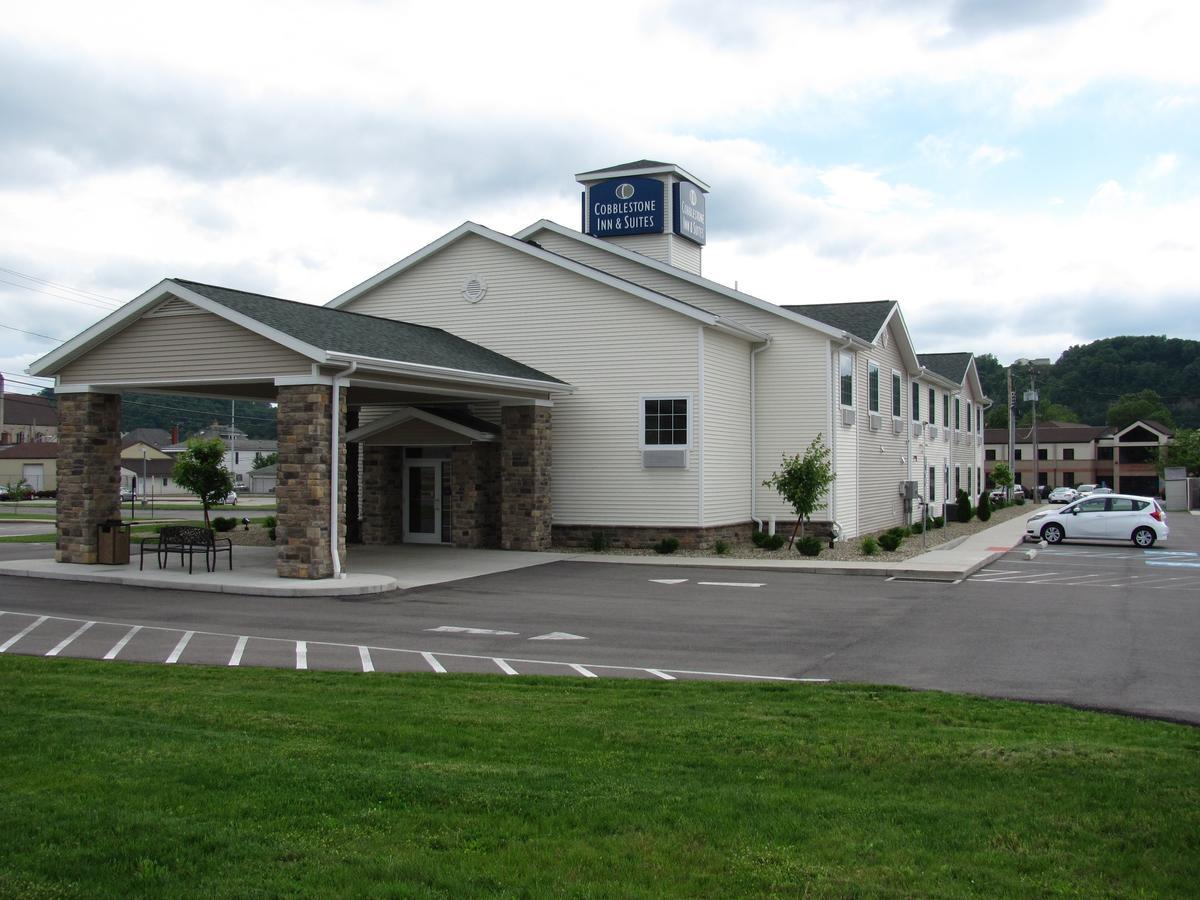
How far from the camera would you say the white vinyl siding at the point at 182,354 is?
1862 centimetres

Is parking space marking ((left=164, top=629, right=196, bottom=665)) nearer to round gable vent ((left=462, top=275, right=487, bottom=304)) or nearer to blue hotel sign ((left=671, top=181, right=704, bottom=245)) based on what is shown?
round gable vent ((left=462, top=275, right=487, bottom=304))

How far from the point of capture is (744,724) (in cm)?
793

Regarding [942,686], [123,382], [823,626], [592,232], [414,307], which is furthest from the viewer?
[592,232]

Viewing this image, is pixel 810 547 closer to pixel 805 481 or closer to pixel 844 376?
pixel 805 481

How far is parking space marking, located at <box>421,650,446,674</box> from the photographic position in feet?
35.8

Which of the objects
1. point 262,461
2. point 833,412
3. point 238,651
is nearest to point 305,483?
point 238,651

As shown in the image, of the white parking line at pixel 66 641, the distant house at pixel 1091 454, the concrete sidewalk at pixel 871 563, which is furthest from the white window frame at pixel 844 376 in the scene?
the distant house at pixel 1091 454

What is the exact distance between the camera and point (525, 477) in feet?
79.7

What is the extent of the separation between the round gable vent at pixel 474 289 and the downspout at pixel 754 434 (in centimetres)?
689

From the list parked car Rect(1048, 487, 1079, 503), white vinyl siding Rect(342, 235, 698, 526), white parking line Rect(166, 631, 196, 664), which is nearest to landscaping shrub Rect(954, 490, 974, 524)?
white vinyl siding Rect(342, 235, 698, 526)

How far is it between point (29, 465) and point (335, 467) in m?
86.9

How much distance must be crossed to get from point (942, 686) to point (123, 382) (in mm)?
16112

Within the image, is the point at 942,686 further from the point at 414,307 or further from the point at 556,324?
the point at 414,307

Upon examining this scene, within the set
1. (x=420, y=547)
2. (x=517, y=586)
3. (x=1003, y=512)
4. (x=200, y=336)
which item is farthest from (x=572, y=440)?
(x=1003, y=512)
